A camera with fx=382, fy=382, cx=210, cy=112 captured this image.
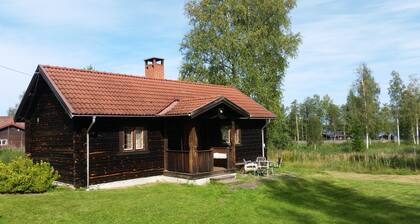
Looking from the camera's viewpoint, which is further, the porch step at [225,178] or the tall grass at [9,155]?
the tall grass at [9,155]

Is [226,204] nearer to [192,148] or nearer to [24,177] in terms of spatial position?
[192,148]

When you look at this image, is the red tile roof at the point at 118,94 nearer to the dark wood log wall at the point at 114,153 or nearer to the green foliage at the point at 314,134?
the dark wood log wall at the point at 114,153

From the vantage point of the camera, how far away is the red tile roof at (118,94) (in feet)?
45.4

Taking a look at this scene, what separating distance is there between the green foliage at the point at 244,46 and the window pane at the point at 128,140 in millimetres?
15957

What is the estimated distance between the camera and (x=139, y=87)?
17.3 meters

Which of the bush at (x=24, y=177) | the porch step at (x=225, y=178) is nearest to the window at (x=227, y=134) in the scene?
the porch step at (x=225, y=178)

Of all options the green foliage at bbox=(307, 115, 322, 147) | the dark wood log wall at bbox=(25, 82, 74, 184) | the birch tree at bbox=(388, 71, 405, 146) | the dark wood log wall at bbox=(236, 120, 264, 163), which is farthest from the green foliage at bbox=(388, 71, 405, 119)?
the dark wood log wall at bbox=(25, 82, 74, 184)

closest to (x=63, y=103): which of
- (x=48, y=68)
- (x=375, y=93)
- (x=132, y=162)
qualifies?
(x=48, y=68)

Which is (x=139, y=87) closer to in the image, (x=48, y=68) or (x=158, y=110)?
(x=158, y=110)

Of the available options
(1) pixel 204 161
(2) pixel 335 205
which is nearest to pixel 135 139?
(1) pixel 204 161

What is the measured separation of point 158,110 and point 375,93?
3581 centimetres

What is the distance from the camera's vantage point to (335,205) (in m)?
11.8

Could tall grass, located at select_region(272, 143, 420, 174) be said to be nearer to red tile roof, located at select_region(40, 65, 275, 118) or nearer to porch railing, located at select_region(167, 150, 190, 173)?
red tile roof, located at select_region(40, 65, 275, 118)

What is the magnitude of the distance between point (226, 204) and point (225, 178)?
4.52m
